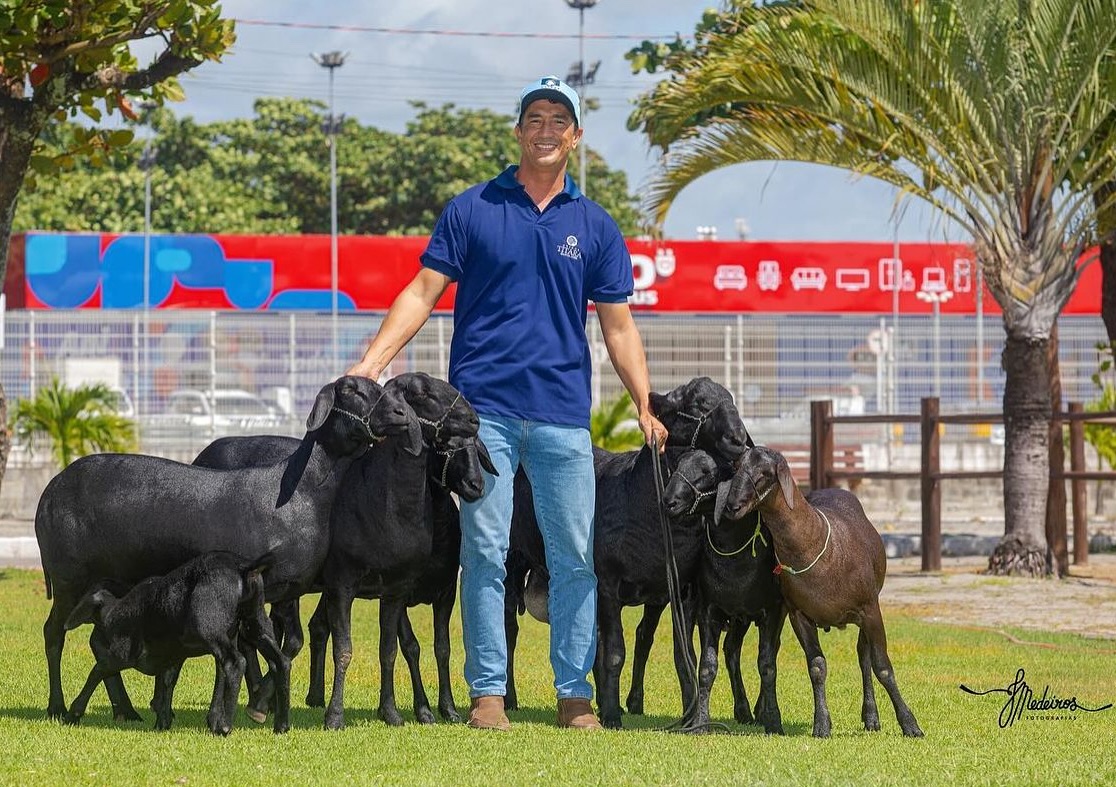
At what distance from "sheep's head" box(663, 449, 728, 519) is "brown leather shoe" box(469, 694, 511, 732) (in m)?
1.13

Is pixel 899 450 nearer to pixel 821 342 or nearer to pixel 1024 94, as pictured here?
pixel 821 342

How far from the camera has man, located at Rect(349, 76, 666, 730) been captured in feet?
24.7

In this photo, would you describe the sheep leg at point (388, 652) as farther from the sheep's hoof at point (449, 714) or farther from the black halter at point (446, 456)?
the black halter at point (446, 456)

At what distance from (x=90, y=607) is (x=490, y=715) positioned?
1.78 meters

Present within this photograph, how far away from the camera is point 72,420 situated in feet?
75.7

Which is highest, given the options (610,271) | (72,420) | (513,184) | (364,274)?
(364,274)

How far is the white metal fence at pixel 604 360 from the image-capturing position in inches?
930

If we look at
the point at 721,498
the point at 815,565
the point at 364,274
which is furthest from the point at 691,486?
the point at 364,274

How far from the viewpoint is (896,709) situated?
292 inches

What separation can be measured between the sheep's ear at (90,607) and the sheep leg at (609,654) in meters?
2.18

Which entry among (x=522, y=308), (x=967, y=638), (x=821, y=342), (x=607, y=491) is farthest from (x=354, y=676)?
(x=821, y=342)

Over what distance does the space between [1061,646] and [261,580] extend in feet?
20.2

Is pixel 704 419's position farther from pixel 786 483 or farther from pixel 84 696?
pixel 84 696

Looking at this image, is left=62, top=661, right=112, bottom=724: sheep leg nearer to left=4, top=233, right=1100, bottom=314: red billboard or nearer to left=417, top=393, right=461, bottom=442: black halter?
left=417, top=393, right=461, bottom=442: black halter
